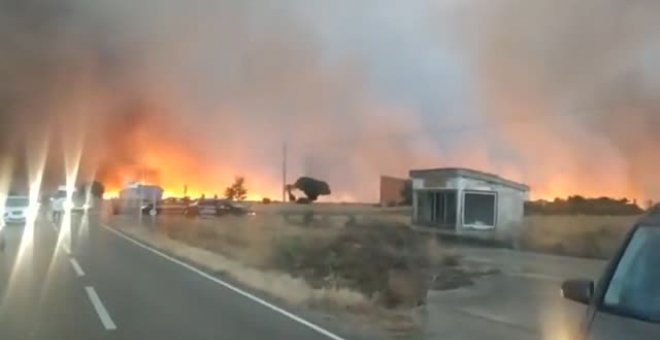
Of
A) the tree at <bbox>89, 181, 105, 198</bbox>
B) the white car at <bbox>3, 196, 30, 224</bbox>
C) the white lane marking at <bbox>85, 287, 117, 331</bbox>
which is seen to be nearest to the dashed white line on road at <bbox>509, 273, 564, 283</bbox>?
the white lane marking at <bbox>85, 287, 117, 331</bbox>

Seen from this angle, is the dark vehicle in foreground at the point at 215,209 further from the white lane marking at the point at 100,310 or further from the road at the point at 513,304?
the white lane marking at the point at 100,310

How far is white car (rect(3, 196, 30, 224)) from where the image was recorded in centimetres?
3011

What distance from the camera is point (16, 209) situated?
3061 cm

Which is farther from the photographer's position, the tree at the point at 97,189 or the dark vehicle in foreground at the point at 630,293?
the tree at the point at 97,189

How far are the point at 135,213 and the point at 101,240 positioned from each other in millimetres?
23333

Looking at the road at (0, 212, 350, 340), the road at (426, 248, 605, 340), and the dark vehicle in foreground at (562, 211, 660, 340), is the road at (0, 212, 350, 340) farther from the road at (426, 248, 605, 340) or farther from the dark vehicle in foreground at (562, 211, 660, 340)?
the dark vehicle in foreground at (562, 211, 660, 340)

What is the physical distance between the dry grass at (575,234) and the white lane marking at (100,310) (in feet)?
39.4

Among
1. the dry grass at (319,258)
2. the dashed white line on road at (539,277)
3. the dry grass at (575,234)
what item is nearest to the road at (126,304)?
the dry grass at (319,258)

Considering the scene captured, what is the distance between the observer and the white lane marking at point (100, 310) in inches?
332

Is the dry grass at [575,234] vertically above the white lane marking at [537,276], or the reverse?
the dry grass at [575,234]

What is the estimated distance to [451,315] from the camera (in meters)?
10.7

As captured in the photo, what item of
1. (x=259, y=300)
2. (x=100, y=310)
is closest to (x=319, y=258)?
(x=259, y=300)

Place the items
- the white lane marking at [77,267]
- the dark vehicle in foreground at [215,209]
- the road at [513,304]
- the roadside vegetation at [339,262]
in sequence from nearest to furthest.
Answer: the road at [513,304], the roadside vegetation at [339,262], the white lane marking at [77,267], the dark vehicle in foreground at [215,209]

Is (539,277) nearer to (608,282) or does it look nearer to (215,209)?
(608,282)
